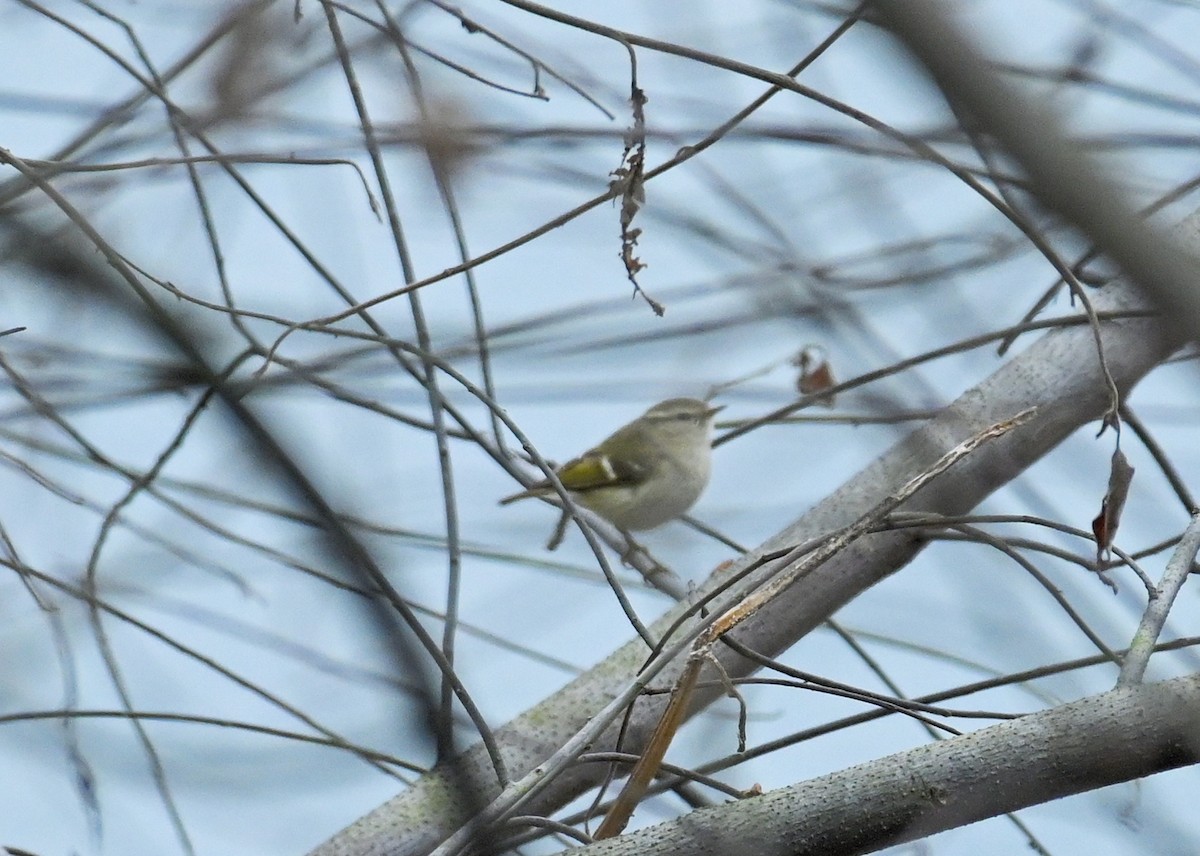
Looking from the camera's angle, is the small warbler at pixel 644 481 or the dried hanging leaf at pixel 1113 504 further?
the small warbler at pixel 644 481

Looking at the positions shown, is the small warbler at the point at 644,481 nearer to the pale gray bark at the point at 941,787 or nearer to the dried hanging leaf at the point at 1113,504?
the dried hanging leaf at the point at 1113,504

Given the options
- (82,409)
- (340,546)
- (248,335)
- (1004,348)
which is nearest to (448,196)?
(248,335)

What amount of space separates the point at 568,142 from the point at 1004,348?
2.81 feet

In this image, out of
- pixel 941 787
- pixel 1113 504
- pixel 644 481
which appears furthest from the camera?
pixel 644 481

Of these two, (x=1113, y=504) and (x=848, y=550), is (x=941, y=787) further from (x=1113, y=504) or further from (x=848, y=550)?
(x=848, y=550)

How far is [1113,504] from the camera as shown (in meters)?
1.74

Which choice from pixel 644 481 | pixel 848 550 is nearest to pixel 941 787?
pixel 848 550

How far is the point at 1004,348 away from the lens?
88.3 inches

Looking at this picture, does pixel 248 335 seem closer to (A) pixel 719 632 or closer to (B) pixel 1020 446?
(A) pixel 719 632

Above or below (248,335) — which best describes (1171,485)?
below

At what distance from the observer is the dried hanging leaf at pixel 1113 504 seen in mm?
1732

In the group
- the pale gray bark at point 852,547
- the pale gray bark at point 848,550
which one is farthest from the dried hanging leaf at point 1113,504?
the pale gray bark at point 852,547

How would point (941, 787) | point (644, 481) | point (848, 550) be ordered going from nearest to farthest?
point (941, 787), point (848, 550), point (644, 481)

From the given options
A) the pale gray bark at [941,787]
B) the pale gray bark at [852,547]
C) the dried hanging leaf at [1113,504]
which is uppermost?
the pale gray bark at [852,547]
